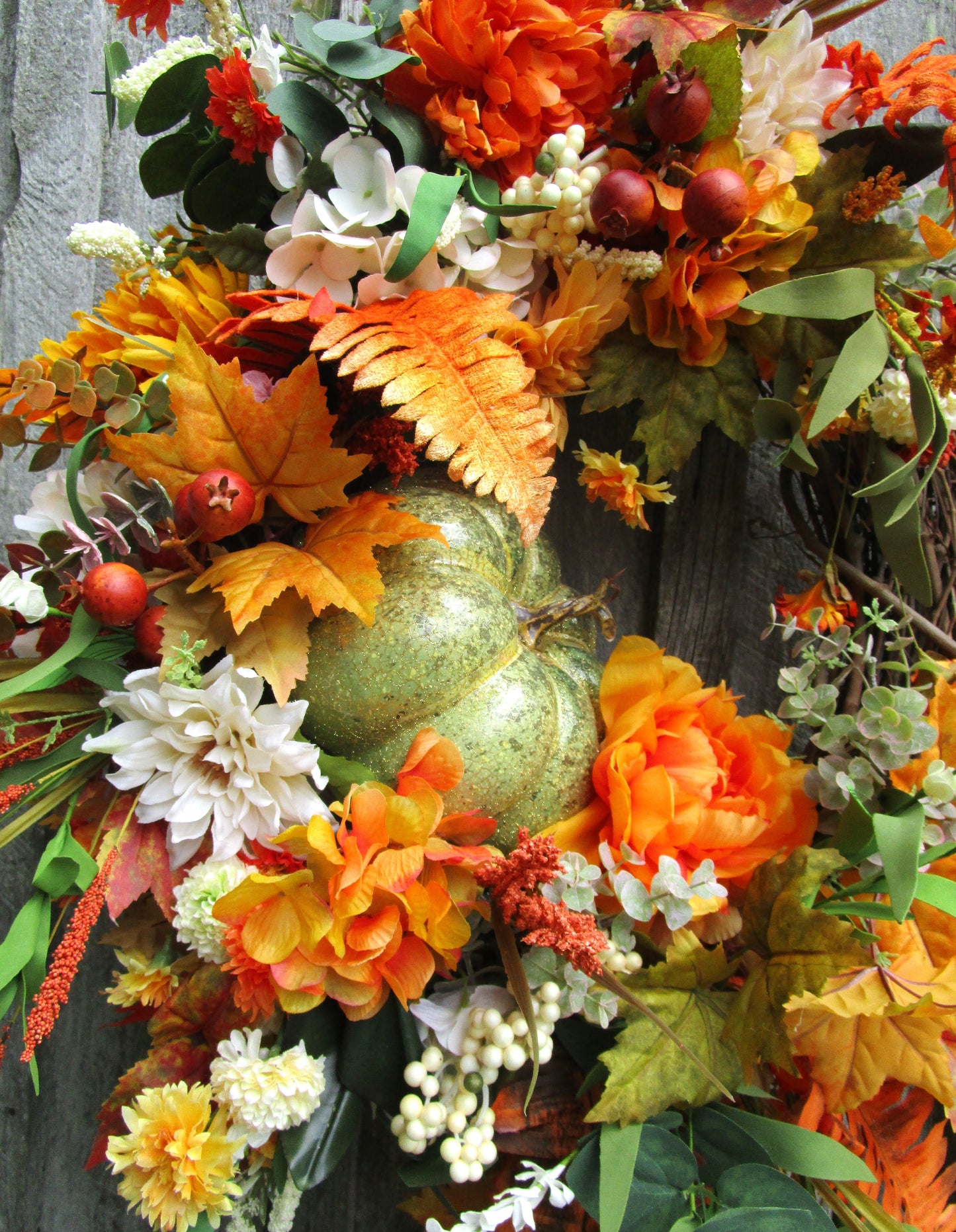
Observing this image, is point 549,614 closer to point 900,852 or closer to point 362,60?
point 900,852

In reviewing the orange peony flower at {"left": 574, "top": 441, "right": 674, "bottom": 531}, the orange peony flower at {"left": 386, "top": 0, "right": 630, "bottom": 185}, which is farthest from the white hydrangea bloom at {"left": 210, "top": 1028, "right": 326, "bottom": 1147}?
the orange peony flower at {"left": 386, "top": 0, "right": 630, "bottom": 185}

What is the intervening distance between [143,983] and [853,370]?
787mm

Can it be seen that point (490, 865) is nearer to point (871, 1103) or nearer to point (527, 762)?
point (527, 762)

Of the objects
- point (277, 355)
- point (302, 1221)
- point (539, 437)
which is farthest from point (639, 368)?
point (302, 1221)

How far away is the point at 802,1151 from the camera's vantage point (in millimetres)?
643

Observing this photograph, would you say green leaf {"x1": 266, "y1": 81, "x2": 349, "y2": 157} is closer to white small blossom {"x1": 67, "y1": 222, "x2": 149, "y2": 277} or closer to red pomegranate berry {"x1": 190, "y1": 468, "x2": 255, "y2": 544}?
white small blossom {"x1": 67, "y1": 222, "x2": 149, "y2": 277}

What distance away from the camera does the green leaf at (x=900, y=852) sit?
0.58m

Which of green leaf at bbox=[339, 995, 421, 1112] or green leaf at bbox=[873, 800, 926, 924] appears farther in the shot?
green leaf at bbox=[339, 995, 421, 1112]

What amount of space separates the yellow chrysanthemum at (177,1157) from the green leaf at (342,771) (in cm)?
25

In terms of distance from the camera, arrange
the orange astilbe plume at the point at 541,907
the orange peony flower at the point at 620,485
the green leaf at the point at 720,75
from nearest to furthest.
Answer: the orange astilbe plume at the point at 541,907
the green leaf at the point at 720,75
the orange peony flower at the point at 620,485

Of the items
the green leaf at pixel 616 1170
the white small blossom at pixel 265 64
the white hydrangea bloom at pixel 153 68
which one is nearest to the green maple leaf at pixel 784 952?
the green leaf at pixel 616 1170

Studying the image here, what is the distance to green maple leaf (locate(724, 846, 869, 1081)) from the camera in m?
0.63

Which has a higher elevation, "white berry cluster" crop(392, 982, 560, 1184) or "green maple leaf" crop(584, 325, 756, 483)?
"green maple leaf" crop(584, 325, 756, 483)

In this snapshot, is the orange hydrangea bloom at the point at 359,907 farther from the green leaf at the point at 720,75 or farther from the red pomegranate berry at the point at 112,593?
the green leaf at the point at 720,75
